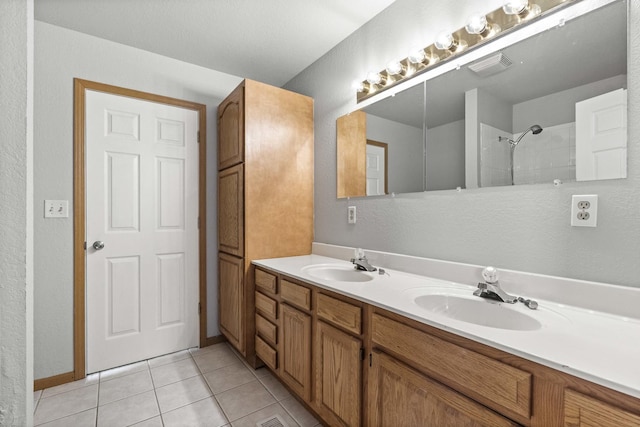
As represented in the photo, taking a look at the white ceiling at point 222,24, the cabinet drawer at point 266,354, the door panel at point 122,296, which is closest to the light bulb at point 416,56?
the white ceiling at point 222,24

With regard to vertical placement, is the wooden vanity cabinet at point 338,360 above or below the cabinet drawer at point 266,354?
above

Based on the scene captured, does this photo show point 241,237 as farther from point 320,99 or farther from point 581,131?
point 581,131

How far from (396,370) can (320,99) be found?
6.55 feet

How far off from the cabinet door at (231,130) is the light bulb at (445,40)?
1325mm

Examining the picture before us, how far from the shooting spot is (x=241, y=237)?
6.94 ft

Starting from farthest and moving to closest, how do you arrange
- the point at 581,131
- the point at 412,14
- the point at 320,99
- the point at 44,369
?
the point at 320,99 → the point at 44,369 → the point at 412,14 → the point at 581,131

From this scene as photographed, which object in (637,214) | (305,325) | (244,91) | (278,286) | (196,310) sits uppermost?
(244,91)

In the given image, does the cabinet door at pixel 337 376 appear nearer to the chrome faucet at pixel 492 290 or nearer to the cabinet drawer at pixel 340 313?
the cabinet drawer at pixel 340 313

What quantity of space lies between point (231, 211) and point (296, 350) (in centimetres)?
116

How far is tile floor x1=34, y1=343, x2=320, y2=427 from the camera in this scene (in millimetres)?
1598

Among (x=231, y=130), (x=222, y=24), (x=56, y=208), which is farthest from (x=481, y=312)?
(x=56, y=208)

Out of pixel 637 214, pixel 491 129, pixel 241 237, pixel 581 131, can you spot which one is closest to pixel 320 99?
pixel 241 237

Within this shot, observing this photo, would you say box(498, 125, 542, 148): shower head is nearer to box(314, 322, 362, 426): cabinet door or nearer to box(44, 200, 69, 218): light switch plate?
box(314, 322, 362, 426): cabinet door

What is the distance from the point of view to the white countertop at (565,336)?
0.63 m
